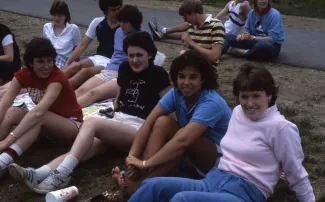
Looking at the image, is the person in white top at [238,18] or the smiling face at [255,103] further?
the person in white top at [238,18]

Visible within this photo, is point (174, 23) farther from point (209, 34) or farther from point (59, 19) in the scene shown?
point (209, 34)

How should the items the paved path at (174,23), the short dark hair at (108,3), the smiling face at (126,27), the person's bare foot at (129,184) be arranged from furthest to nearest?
the paved path at (174,23), the short dark hair at (108,3), the smiling face at (126,27), the person's bare foot at (129,184)

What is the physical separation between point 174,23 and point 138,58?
5.99 meters

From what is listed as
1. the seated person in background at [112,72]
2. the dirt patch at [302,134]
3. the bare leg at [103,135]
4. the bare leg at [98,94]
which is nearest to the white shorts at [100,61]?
the seated person in background at [112,72]

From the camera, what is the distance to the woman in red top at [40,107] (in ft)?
13.0

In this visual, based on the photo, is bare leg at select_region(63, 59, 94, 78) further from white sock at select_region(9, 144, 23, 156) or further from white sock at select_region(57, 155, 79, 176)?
white sock at select_region(57, 155, 79, 176)

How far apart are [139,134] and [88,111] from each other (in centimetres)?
144

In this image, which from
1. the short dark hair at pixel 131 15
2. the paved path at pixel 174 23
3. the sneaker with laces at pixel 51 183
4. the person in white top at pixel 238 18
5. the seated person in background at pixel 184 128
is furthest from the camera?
the person in white top at pixel 238 18

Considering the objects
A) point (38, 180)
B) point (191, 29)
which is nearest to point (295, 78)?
point (191, 29)

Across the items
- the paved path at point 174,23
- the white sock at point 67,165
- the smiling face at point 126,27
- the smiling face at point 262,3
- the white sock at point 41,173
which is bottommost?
the paved path at point 174,23

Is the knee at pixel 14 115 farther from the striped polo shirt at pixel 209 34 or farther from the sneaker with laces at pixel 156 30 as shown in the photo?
the sneaker with laces at pixel 156 30

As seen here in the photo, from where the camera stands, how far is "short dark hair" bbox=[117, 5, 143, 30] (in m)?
5.12

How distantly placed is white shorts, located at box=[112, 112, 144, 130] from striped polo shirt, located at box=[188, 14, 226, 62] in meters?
1.58

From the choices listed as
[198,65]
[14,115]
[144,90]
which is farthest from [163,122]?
[14,115]
